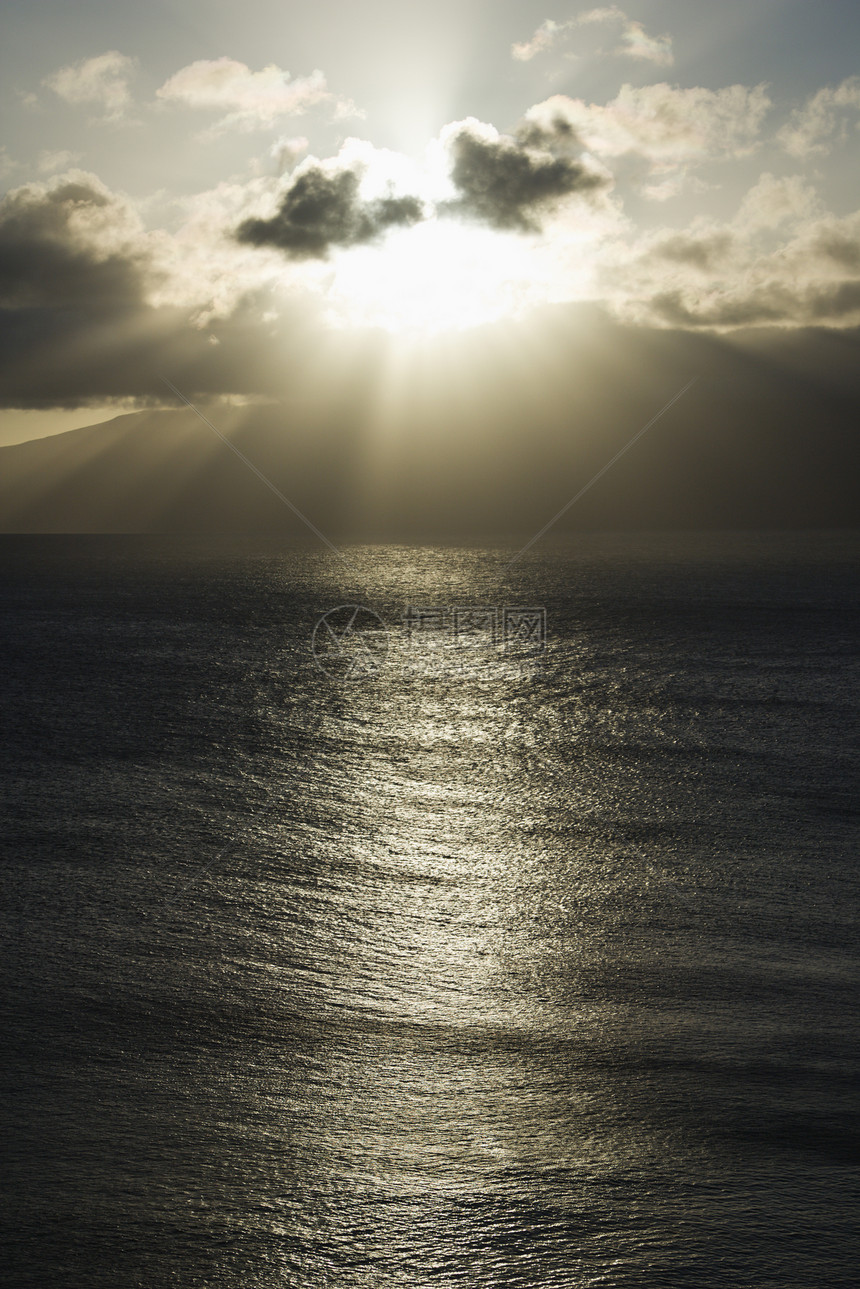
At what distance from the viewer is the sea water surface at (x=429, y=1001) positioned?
21.4 ft

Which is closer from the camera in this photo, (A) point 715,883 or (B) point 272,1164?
(B) point 272,1164

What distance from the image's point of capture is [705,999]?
10.2 meters

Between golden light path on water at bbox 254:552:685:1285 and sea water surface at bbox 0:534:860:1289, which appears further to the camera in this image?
golden light path on water at bbox 254:552:685:1285

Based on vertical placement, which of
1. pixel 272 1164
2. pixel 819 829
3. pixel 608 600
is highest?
pixel 608 600

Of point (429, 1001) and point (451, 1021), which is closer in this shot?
point (451, 1021)

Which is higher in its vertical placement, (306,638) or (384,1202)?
(306,638)

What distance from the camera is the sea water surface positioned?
651 centimetres

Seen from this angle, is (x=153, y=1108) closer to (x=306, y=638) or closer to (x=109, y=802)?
(x=109, y=802)

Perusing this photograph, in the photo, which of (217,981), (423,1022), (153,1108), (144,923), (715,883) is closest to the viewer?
(153,1108)

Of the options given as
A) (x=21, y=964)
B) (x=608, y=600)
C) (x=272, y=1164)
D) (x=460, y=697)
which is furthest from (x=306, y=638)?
(x=272, y=1164)

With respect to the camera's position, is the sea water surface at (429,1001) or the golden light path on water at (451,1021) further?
the golden light path on water at (451,1021)

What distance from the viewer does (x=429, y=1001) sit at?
33.5 ft

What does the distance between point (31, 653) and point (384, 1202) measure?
42.8 m

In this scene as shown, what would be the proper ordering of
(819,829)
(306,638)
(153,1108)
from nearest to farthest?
(153,1108) < (819,829) < (306,638)
